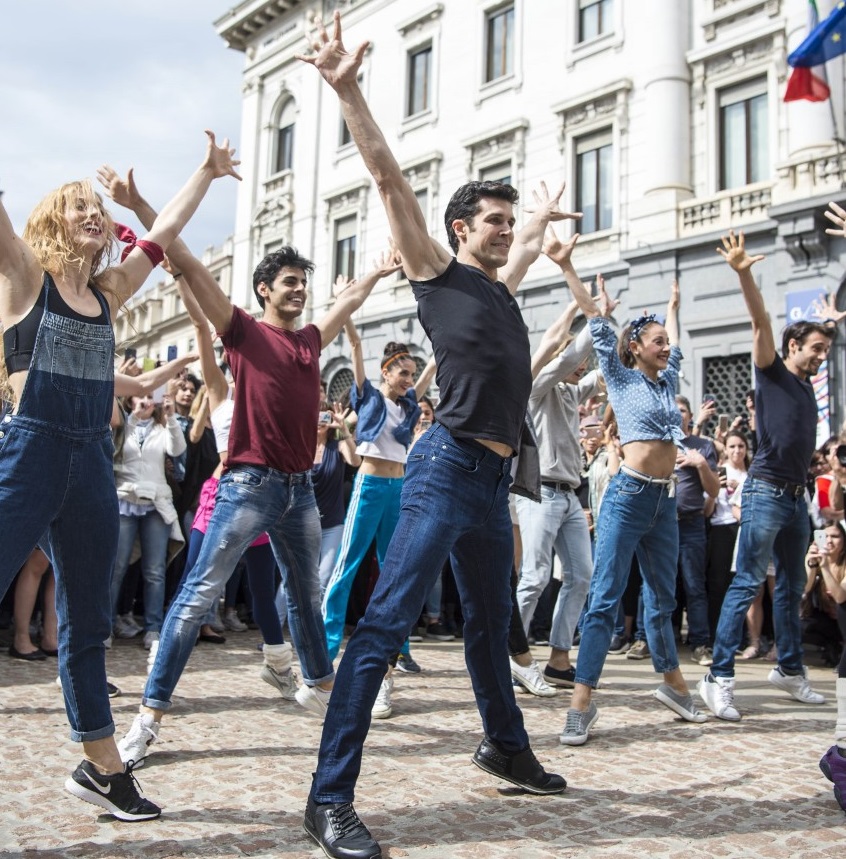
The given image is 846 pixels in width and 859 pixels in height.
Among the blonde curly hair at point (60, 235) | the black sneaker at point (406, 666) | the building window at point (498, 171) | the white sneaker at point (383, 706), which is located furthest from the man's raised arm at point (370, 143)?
the building window at point (498, 171)

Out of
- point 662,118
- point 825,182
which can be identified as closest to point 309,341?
point 825,182

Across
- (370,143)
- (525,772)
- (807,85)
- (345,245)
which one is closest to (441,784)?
(525,772)

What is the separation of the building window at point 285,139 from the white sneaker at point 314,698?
2385 cm

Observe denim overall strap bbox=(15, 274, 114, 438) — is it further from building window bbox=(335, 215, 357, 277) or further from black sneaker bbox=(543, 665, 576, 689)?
building window bbox=(335, 215, 357, 277)

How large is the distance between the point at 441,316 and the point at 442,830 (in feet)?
5.90

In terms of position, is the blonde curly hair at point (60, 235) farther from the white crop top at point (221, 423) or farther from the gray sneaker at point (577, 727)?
the gray sneaker at point (577, 727)

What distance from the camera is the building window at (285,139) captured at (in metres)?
26.3

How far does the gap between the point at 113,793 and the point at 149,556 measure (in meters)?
4.26

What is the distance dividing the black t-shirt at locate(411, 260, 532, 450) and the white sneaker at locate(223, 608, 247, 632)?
5.85m

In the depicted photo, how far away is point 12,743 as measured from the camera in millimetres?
3986

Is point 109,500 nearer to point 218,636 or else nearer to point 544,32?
point 218,636

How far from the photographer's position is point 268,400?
407cm

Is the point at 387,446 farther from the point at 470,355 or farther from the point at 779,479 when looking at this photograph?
the point at 470,355

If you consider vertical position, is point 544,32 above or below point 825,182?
above
